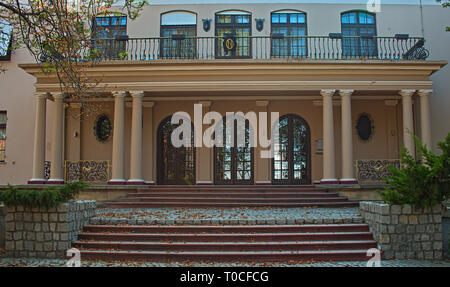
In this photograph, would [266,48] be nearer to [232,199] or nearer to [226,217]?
[232,199]

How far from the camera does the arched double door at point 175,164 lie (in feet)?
53.0

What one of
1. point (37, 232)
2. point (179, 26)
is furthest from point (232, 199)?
point (179, 26)

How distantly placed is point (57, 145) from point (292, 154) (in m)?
8.43

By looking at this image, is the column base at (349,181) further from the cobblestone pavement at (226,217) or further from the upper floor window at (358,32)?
the upper floor window at (358,32)

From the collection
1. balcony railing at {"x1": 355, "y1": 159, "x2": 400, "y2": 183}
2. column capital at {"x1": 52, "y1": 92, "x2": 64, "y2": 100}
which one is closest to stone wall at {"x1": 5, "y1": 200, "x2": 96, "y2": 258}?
column capital at {"x1": 52, "y1": 92, "x2": 64, "y2": 100}

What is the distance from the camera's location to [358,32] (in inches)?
666

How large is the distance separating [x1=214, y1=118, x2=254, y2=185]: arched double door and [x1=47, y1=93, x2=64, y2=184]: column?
5.52 metres

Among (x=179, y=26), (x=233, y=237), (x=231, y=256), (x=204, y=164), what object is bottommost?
(x=231, y=256)

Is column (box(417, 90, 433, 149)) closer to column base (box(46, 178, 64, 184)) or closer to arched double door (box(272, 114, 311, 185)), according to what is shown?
arched double door (box(272, 114, 311, 185))

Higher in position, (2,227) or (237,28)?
(237,28)

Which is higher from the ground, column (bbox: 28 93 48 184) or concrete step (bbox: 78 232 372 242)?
column (bbox: 28 93 48 184)

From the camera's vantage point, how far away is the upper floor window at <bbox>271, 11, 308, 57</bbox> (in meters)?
16.5

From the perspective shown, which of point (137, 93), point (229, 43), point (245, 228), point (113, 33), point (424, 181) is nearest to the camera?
point (424, 181)

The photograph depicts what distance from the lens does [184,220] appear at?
31.7ft
